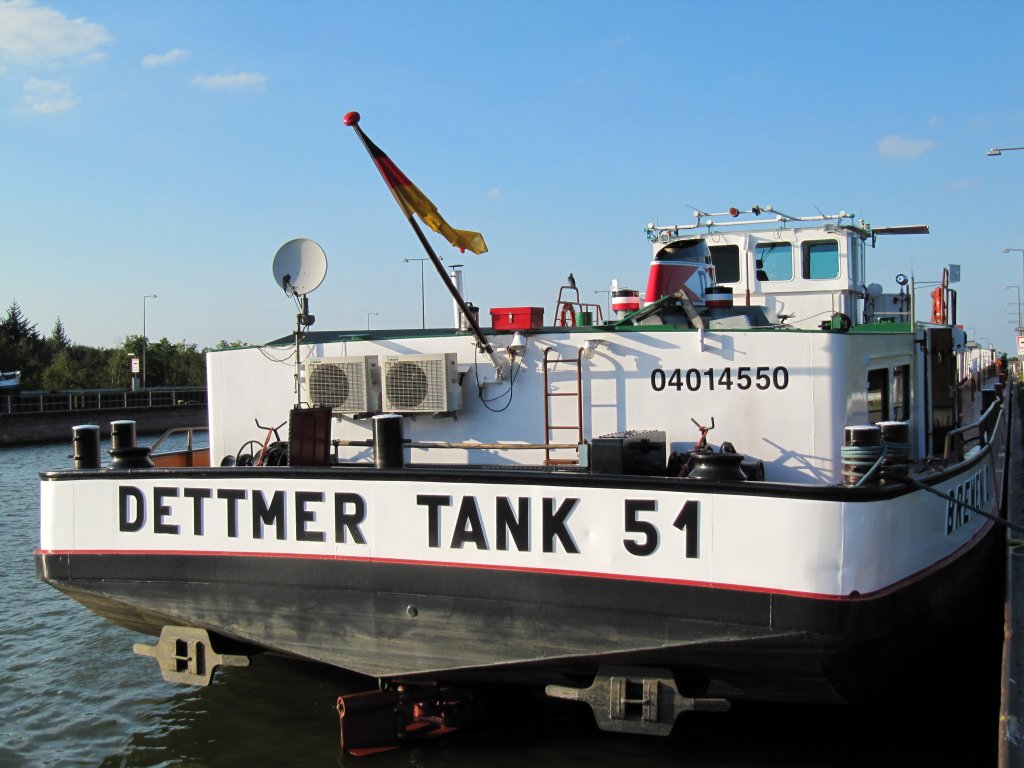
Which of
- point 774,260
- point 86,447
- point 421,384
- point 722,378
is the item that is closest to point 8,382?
point 774,260

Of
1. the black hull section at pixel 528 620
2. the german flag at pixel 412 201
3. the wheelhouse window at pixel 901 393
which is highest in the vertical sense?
the german flag at pixel 412 201

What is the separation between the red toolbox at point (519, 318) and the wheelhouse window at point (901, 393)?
10.2 ft

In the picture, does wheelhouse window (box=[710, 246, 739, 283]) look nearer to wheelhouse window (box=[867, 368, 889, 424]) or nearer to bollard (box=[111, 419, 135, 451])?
wheelhouse window (box=[867, 368, 889, 424])

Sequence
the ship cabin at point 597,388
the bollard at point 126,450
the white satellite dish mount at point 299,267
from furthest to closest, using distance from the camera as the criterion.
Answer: the white satellite dish mount at point 299,267 → the bollard at point 126,450 → the ship cabin at point 597,388

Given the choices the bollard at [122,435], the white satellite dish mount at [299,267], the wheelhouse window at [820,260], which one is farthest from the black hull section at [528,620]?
the wheelhouse window at [820,260]

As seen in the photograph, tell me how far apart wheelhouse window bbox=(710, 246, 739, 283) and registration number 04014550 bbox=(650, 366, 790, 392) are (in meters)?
6.37

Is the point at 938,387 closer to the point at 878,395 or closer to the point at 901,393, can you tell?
the point at 901,393

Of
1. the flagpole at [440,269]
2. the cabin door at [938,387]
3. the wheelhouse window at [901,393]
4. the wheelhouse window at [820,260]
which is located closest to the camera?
the flagpole at [440,269]

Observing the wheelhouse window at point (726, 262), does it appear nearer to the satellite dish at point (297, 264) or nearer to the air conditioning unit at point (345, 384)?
Result: the satellite dish at point (297, 264)

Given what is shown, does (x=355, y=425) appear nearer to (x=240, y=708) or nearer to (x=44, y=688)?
(x=240, y=708)

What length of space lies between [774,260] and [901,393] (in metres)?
4.92

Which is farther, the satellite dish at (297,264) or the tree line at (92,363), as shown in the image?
the tree line at (92,363)

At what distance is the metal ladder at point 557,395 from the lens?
661 centimetres

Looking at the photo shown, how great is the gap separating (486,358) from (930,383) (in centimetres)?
428
